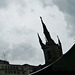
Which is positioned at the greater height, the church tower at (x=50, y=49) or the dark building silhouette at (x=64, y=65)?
the church tower at (x=50, y=49)

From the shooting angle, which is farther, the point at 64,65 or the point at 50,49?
the point at 50,49

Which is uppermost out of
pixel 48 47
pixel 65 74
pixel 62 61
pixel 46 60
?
pixel 48 47

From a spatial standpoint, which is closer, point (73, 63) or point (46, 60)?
point (73, 63)

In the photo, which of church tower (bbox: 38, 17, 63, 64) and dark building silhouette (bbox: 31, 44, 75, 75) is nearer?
dark building silhouette (bbox: 31, 44, 75, 75)

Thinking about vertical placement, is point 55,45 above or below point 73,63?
above

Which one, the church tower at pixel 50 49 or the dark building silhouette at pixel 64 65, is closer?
the dark building silhouette at pixel 64 65

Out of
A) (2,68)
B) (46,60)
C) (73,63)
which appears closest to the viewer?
(73,63)

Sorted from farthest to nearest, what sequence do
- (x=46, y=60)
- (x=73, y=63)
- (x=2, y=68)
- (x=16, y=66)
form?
(x=16, y=66), (x=2, y=68), (x=46, y=60), (x=73, y=63)

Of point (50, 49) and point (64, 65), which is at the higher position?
point (50, 49)

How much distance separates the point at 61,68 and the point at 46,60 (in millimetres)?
47488

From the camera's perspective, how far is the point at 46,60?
175ft

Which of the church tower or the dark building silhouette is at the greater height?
the church tower

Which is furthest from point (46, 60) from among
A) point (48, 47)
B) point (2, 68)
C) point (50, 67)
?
point (50, 67)

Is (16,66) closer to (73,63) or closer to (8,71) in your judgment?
(8,71)
